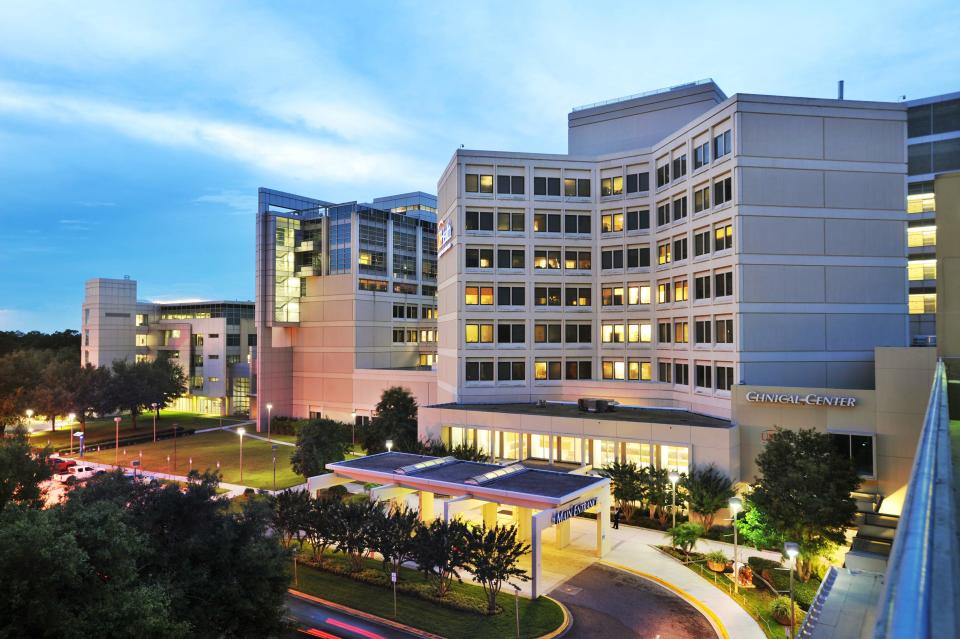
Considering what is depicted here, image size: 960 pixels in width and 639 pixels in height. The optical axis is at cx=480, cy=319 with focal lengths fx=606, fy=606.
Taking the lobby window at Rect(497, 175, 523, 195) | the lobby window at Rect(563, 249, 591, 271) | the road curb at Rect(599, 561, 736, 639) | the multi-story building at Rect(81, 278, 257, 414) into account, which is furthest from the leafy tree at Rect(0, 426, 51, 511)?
the multi-story building at Rect(81, 278, 257, 414)

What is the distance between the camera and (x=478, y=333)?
58219 mm

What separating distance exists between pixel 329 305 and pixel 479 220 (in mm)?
33082

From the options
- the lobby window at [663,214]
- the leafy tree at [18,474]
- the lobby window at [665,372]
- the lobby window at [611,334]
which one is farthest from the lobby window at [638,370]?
the leafy tree at [18,474]

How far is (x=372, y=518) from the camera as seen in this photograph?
3098 cm

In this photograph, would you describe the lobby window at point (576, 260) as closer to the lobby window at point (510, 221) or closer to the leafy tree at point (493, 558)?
the lobby window at point (510, 221)

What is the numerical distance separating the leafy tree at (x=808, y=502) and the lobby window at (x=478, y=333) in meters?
30.6

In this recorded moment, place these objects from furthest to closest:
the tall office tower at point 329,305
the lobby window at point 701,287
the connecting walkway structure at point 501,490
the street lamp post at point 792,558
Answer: the tall office tower at point 329,305
the lobby window at point 701,287
the connecting walkway structure at point 501,490
the street lamp post at point 792,558

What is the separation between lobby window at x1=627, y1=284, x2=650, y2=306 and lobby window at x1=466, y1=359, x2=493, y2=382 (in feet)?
48.1

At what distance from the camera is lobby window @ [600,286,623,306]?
58656mm

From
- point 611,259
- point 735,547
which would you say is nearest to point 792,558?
point 735,547

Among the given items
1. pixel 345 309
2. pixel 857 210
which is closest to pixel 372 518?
pixel 857 210

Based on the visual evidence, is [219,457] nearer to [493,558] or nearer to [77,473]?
[77,473]

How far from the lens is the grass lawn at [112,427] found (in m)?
77.6

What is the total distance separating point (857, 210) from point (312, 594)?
4444 centimetres
